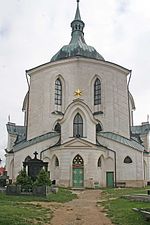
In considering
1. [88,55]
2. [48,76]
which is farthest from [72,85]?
[88,55]

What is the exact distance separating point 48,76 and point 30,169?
19.6 m

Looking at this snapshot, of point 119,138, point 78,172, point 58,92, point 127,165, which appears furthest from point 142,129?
point 78,172

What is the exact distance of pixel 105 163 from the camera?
37.0 m

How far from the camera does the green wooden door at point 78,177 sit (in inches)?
1335

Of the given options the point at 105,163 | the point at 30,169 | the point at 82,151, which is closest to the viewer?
the point at 30,169

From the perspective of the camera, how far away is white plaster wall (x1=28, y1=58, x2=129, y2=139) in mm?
41562

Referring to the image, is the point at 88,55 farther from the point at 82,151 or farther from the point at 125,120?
the point at 82,151

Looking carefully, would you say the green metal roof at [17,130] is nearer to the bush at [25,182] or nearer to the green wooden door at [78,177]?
the green wooden door at [78,177]

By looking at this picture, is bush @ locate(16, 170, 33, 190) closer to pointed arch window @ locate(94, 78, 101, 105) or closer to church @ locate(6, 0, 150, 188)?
church @ locate(6, 0, 150, 188)

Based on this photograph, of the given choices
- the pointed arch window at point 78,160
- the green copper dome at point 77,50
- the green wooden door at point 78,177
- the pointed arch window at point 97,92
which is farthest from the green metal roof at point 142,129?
the green wooden door at point 78,177

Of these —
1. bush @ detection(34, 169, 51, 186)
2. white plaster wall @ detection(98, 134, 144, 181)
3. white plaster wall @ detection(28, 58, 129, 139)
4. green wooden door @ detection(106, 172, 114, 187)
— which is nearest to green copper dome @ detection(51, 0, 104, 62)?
white plaster wall @ detection(28, 58, 129, 139)

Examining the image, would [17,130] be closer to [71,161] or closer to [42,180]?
[71,161]

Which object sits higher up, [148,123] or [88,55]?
[88,55]

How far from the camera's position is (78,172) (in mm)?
34094
